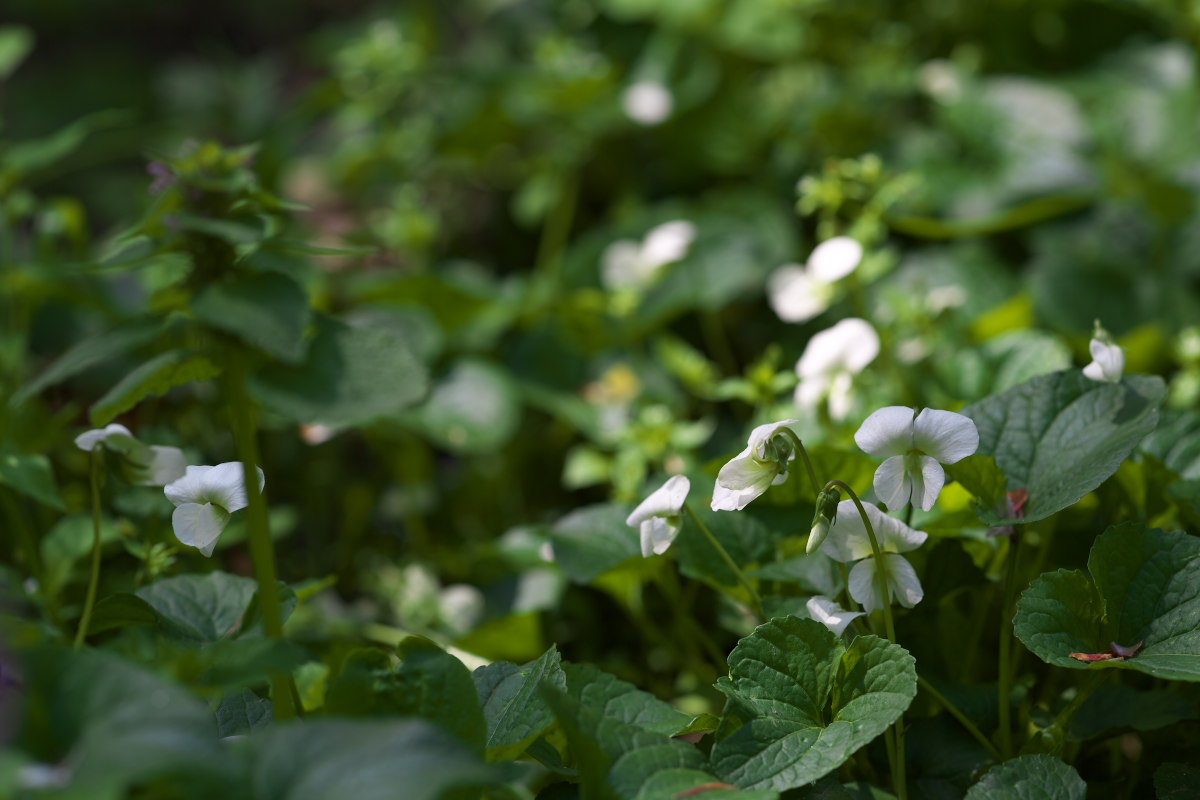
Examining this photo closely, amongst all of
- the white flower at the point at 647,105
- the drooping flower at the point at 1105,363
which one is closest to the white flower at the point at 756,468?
the drooping flower at the point at 1105,363

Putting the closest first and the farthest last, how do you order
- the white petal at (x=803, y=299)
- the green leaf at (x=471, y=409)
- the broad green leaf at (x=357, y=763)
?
the broad green leaf at (x=357, y=763)
the white petal at (x=803, y=299)
the green leaf at (x=471, y=409)

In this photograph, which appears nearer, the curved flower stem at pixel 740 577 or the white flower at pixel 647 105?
the curved flower stem at pixel 740 577

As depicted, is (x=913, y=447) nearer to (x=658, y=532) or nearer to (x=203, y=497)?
(x=658, y=532)

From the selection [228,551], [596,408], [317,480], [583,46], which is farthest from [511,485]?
[583,46]

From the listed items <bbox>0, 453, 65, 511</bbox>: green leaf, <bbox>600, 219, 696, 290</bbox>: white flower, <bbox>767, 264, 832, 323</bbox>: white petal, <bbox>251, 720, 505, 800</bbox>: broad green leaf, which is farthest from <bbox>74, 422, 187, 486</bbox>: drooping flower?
<bbox>600, 219, 696, 290</bbox>: white flower

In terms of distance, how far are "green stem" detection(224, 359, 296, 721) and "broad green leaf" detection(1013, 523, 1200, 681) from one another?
576 millimetres

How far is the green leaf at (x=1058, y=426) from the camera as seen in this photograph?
0.92m

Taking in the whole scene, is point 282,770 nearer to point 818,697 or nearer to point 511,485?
point 818,697

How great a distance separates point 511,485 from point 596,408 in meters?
0.23

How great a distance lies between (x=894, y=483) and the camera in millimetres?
856

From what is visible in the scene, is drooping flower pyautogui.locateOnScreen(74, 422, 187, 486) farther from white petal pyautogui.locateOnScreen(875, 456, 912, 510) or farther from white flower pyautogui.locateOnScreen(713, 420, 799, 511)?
white petal pyautogui.locateOnScreen(875, 456, 912, 510)

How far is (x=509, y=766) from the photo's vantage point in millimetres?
789

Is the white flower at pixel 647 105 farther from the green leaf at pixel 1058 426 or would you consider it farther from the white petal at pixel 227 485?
the white petal at pixel 227 485

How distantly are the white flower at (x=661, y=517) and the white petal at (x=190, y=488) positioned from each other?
363 millimetres
